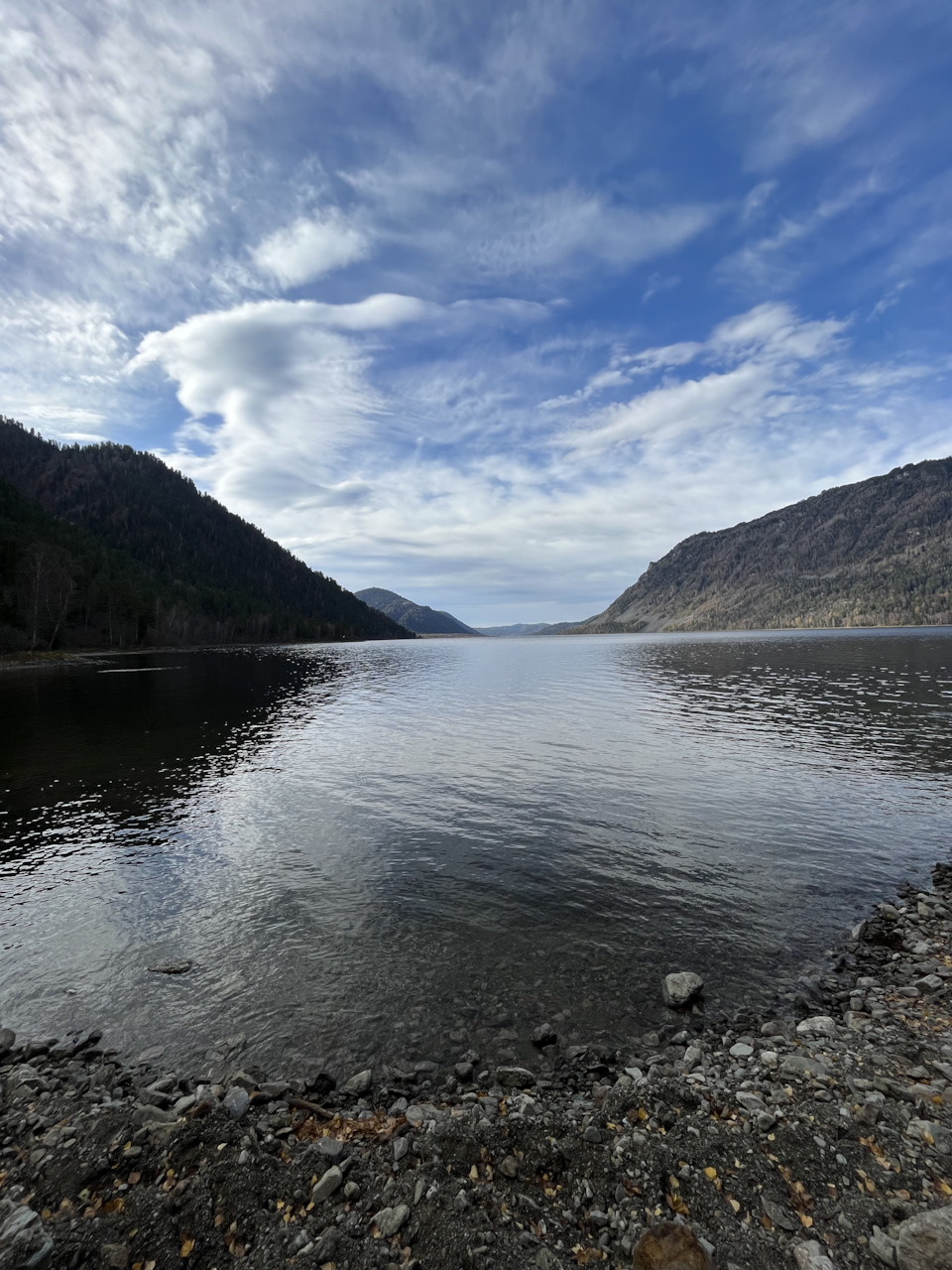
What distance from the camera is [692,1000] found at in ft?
40.2

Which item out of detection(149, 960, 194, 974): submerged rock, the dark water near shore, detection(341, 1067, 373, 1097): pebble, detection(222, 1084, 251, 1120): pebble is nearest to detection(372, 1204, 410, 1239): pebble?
detection(341, 1067, 373, 1097): pebble

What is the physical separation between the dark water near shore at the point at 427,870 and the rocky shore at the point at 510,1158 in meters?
1.31

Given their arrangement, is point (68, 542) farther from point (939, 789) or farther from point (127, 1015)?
point (939, 789)

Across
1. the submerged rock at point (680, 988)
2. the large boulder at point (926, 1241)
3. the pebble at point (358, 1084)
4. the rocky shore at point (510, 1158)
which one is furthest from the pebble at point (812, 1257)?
the pebble at point (358, 1084)

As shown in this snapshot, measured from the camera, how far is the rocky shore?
6.39 meters

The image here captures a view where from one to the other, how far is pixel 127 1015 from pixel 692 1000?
1296cm

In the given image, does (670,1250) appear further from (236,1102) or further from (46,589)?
(46,589)

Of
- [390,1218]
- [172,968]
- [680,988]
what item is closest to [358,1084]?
[390,1218]

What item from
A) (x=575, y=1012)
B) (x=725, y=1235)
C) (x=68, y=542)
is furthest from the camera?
(x=68, y=542)

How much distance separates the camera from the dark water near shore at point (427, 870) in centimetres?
1245

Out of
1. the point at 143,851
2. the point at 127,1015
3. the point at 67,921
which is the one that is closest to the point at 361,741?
the point at 143,851

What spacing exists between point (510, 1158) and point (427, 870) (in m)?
12.3

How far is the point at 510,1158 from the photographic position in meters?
7.71

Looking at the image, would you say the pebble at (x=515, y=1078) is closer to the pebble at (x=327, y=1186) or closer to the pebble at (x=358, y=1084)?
the pebble at (x=358, y=1084)
